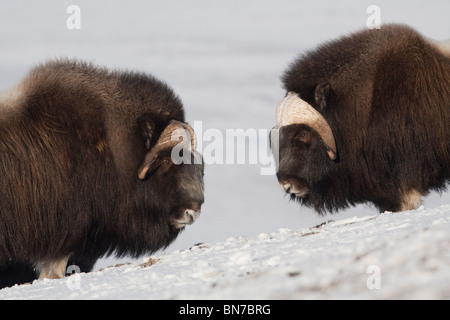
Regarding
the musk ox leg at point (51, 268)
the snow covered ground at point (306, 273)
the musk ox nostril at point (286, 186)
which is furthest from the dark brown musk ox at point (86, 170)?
the snow covered ground at point (306, 273)

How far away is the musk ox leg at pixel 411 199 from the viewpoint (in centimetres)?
621

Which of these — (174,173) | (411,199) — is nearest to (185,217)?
(174,173)

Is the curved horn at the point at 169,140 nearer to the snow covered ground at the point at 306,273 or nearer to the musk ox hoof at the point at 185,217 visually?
the musk ox hoof at the point at 185,217

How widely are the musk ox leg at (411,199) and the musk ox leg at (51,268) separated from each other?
269cm

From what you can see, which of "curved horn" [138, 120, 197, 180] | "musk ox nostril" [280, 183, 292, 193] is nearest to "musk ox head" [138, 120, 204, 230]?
"curved horn" [138, 120, 197, 180]

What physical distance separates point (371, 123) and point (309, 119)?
0.50 m

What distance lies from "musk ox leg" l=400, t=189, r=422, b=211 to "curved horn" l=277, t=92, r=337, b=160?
65cm

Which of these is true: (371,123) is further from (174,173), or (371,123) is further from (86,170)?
(86,170)

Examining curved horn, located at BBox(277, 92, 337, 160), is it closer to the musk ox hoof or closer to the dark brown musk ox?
the dark brown musk ox

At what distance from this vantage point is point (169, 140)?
593 centimetres

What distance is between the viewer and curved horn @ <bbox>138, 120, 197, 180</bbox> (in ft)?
19.3
